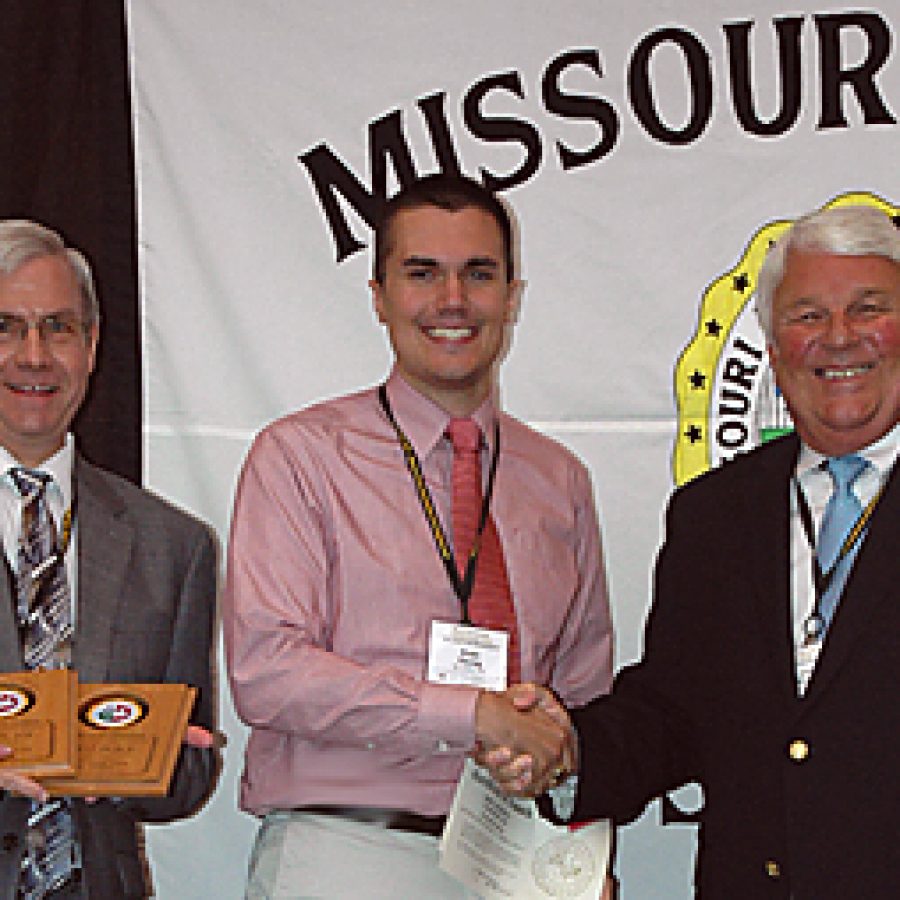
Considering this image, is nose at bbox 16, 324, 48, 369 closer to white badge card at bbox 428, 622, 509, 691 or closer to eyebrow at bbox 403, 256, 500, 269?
eyebrow at bbox 403, 256, 500, 269

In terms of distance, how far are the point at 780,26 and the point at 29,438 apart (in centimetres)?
206

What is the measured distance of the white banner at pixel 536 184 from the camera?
137 inches

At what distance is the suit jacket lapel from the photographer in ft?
8.36

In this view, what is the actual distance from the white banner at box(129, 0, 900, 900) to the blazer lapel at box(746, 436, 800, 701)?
0.91 metres

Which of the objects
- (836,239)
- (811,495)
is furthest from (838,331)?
(811,495)

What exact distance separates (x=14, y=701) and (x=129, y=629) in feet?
1.15

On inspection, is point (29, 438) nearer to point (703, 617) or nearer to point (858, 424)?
point (703, 617)

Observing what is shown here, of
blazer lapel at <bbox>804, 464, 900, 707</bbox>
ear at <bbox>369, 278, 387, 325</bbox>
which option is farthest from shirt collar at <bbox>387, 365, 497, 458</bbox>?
blazer lapel at <bbox>804, 464, 900, 707</bbox>

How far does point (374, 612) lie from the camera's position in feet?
8.80

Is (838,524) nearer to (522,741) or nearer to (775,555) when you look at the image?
(775,555)

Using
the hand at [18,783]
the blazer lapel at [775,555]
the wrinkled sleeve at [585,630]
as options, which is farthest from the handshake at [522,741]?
the hand at [18,783]

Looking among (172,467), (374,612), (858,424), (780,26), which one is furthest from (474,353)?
(780,26)

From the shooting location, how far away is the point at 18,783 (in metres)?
2.22

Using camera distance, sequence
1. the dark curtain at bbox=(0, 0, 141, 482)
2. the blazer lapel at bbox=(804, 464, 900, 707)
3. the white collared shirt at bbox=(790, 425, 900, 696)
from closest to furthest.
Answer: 1. the blazer lapel at bbox=(804, 464, 900, 707)
2. the white collared shirt at bbox=(790, 425, 900, 696)
3. the dark curtain at bbox=(0, 0, 141, 482)
